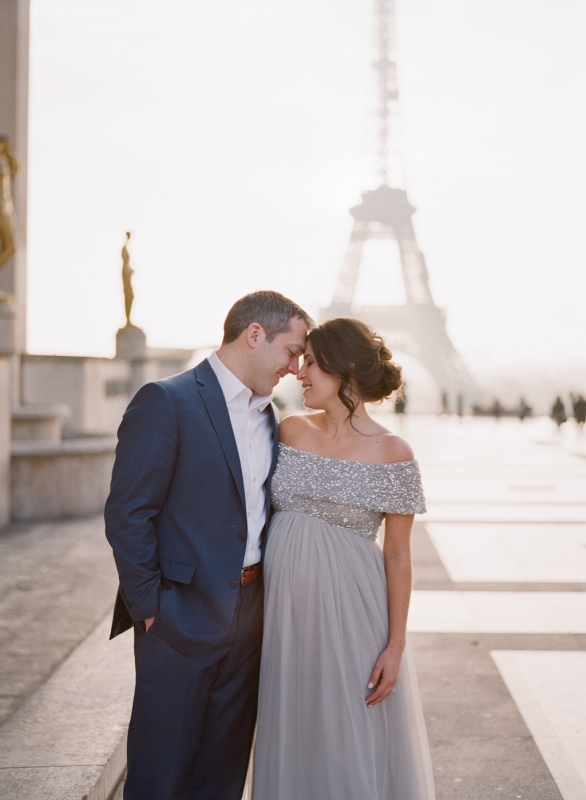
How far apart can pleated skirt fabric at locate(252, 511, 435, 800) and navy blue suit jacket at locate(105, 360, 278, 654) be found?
0.20m

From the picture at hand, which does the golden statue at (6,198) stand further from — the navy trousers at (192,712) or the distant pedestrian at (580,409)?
the distant pedestrian at (580,409)

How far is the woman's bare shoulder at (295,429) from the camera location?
7.93 feet

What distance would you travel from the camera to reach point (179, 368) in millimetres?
17500

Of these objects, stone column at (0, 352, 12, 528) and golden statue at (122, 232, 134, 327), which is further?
golden statue at (122, 232, 134, 327)

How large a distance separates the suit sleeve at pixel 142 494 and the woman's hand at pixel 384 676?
0.65 m

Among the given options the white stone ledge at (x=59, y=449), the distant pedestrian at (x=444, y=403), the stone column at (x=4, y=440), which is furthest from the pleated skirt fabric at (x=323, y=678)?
the distant pedestrian at (x=444, y=403)

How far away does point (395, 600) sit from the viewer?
2.27 metres

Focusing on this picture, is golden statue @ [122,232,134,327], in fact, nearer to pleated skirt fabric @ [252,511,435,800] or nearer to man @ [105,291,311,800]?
man @ [105,291,311,800]

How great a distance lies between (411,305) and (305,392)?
43.8 m

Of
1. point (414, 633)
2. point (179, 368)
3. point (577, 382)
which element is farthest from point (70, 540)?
point (577, 382)

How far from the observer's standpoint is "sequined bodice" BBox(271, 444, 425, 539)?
7.41ft

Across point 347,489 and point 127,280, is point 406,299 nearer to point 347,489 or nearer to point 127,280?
point 127,280

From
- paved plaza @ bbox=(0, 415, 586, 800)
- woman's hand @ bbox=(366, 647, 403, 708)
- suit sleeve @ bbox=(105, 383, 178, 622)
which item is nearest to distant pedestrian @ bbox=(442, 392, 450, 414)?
paved plaza @ bbox=(0, 415, 586, 800)

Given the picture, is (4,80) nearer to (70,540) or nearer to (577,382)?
(70,540)
